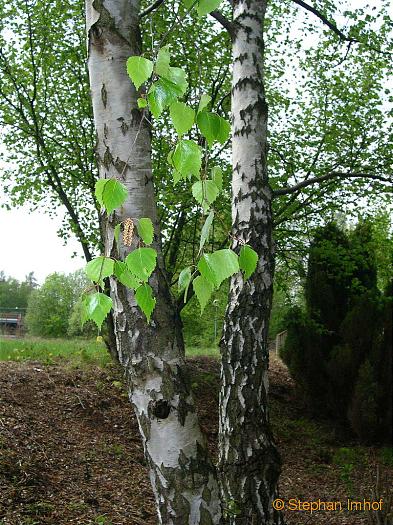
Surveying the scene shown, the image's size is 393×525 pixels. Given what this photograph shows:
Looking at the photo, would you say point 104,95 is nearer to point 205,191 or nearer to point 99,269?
point 205,191

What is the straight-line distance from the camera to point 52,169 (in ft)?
24.6

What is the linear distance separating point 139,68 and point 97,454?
486 cm

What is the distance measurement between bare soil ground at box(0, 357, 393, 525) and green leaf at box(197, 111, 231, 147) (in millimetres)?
3398

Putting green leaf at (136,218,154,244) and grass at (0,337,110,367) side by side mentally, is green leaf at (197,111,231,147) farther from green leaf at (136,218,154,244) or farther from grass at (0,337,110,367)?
grass at (0,337,110,367)

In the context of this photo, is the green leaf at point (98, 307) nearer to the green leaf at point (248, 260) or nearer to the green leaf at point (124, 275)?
the green leaf at point (124, 275)

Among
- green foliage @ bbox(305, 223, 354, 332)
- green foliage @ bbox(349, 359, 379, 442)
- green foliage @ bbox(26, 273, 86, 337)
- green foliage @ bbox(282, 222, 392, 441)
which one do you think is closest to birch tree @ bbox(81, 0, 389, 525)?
green foliage @ bbox(349, 359, 379, 442)

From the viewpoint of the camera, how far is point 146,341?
1905 millimetres

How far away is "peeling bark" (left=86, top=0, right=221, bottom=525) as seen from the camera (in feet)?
6.25

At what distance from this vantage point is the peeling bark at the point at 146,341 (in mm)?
1904

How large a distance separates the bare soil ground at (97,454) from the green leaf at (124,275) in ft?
10.0

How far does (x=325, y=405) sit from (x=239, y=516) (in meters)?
6.07

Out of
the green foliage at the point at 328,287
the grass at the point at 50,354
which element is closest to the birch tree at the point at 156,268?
the grass at the point at 50,354

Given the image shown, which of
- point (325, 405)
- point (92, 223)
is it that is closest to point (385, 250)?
point (325, 405)

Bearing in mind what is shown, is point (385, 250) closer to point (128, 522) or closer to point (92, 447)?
point (92, 447)
